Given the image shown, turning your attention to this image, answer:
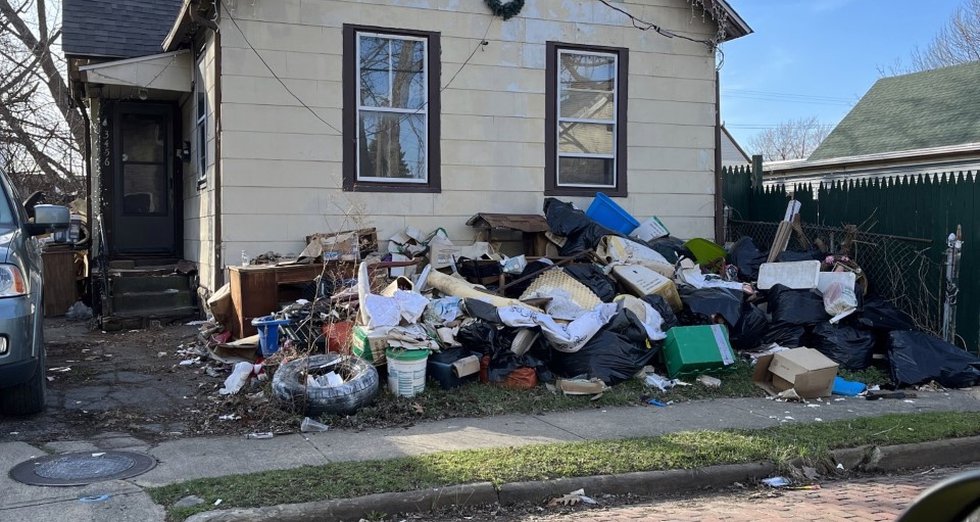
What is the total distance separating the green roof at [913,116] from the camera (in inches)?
662

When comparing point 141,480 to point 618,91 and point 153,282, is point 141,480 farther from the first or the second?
point 618,91

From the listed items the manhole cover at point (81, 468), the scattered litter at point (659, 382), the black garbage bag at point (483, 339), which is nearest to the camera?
the manhole cover at point (81, 468)

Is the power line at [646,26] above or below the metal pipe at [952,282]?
above

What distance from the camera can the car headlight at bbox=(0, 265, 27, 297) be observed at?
5.63 metres

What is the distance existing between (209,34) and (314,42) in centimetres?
129

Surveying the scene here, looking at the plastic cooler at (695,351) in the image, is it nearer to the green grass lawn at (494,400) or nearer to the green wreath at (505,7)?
the green grass lawn at (494,400)

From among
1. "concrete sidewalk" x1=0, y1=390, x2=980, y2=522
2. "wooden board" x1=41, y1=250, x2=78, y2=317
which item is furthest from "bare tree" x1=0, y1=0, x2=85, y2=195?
"concrete sidewalk" x1=0, y1=390, x2=980, y2=522

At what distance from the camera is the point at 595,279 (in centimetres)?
912

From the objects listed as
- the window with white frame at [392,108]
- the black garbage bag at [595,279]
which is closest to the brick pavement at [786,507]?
the black garbage bag at [595,279]

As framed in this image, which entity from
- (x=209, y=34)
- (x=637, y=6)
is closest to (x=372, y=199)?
(x=209, y=34)

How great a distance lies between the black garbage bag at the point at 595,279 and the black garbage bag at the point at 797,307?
185 cm

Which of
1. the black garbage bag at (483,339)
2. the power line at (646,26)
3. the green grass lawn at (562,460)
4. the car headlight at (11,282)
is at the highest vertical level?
Answer: the power line at (646,26)

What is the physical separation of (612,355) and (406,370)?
204cm

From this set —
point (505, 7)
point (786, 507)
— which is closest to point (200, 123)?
point (505, 7)
